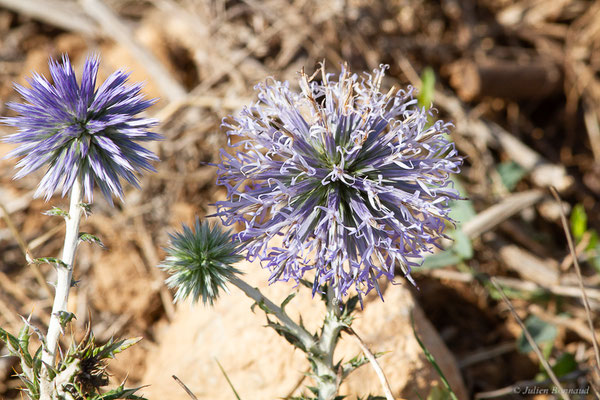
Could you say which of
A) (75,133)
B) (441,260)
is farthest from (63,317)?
(441,260)

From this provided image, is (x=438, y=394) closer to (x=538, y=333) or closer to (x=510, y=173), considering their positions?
(x=538, y=333)

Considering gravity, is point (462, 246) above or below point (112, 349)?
below

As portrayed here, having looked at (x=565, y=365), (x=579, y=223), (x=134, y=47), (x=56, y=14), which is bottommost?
(x=565, y=365)

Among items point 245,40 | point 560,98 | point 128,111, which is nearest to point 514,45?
point 560,98

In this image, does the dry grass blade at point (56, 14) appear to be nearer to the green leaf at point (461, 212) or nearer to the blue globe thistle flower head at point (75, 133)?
the blue globe thistle flower head at point (75, 133)

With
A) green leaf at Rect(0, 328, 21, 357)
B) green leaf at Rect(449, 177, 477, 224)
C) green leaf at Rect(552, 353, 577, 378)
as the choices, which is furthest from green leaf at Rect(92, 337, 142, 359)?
green leaf at Rect(552, 353, 577, 378)

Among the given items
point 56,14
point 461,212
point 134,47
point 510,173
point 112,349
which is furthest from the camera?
point 56,14
